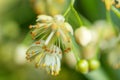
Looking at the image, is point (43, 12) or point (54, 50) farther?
point (43, 12)

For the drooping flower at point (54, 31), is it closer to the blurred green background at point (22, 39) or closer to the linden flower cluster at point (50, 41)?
the linden flower cluster at point (50, 41)

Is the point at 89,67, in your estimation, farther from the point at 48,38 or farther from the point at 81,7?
the point at 81,7

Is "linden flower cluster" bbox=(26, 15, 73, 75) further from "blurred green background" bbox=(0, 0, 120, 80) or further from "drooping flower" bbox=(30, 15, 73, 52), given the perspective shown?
"blurred green background" bbox=(0, 0, 120, 80)

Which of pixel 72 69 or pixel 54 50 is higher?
pixel 54 50

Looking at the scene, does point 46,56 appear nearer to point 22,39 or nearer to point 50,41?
point 50,41

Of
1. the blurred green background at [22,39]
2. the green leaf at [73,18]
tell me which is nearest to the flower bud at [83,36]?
the green leaf at [73,18]

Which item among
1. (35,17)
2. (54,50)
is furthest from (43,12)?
(54,50)
